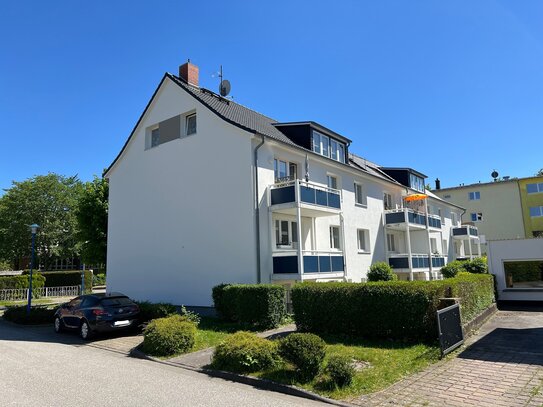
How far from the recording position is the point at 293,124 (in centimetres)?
2097

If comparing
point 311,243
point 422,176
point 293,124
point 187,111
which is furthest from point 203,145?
point 422,176

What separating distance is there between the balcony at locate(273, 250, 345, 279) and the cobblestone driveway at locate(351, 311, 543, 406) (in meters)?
6.89

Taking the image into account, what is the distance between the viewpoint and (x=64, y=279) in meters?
34.6

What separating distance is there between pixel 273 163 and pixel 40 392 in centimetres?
1284

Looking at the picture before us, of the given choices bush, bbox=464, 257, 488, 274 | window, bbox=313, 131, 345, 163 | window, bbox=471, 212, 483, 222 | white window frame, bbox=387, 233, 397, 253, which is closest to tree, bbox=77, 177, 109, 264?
window, bbox=313, 131, 345, 163

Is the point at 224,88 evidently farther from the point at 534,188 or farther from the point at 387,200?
the point at 534,188

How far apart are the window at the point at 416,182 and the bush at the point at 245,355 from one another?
25.5m

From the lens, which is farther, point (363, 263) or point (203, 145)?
point (363, 263)

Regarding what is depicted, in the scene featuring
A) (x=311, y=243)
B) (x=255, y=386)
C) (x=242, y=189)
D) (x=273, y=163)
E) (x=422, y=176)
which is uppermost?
(x=422, y=176)

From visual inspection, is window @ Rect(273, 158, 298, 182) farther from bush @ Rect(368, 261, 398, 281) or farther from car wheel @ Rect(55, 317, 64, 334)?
car wheel @ Rect(55, 317, 64, 334)

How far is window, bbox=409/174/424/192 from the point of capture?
31847 millimetres

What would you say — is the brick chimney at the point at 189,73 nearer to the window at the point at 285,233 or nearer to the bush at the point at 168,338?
the window at the point at 285,233

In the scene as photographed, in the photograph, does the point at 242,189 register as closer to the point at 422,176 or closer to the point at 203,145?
the point at 203,145

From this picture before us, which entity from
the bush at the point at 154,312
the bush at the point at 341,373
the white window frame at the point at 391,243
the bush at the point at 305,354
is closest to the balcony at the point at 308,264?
the bush at the point at 154,312
